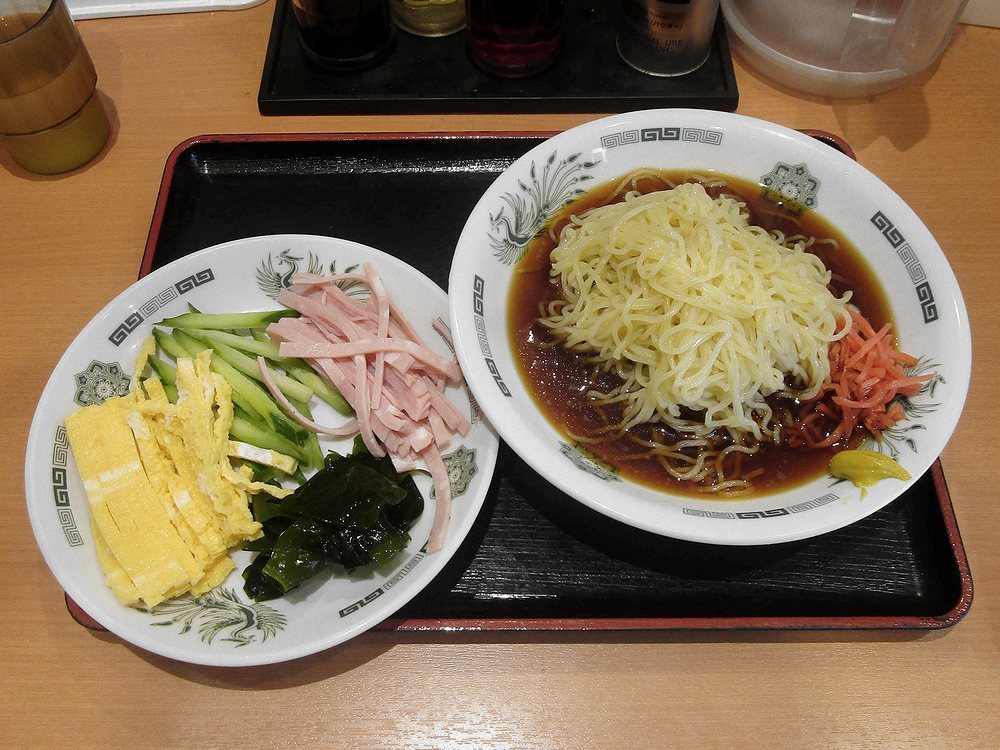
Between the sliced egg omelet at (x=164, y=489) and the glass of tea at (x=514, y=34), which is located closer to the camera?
the sliced egg omelet at (x=164, y=489)

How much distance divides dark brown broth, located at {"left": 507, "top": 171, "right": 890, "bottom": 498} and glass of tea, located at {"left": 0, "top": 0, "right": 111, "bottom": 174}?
1.30 meters

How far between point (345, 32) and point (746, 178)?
47.9 inches

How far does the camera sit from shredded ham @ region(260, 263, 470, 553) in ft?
4.80

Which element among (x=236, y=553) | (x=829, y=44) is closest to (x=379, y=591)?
(x=236, y=553)

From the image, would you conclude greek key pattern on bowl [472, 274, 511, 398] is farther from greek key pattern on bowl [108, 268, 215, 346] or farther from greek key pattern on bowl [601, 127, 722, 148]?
greek key pattern on bowl [108, 268, 215, 346]

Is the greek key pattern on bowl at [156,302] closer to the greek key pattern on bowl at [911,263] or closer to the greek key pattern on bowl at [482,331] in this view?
the greek key pattern on bowl at [482,331]

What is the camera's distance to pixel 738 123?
66.4 inches

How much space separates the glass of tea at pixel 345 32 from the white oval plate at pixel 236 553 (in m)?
0.79

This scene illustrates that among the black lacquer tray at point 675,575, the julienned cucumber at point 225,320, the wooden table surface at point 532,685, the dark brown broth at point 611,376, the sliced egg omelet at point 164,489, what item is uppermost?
the dark brown broth at point 611,376

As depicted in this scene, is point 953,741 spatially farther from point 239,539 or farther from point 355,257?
point 355,257

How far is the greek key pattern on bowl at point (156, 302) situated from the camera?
1565 mm

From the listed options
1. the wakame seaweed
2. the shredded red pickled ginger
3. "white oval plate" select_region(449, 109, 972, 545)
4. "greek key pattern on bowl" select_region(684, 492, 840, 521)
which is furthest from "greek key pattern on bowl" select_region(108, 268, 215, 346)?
the shredded red pickled ginger

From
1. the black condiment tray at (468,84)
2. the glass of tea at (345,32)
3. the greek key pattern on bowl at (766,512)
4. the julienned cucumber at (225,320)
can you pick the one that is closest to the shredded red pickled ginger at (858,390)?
the greek key pattern on bowl at (766,512)

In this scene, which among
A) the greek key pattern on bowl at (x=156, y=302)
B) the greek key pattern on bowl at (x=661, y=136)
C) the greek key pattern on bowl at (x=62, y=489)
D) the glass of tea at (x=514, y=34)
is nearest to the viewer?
the greek key pattern on bowl at (x=62, y=489)
